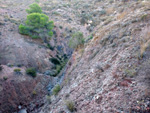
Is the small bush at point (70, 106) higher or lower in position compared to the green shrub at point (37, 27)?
lower

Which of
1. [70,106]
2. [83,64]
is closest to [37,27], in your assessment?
[83,64]

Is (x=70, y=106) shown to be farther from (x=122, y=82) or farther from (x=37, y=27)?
(x=37, y=27)

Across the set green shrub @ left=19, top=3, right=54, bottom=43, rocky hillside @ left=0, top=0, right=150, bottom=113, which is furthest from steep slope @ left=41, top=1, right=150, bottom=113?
green shrub @ left=19, top=3, right=54, bottom=43

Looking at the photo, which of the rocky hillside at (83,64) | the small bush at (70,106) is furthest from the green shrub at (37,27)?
the small bush at (70,106)

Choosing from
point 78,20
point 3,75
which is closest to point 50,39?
point 78,20

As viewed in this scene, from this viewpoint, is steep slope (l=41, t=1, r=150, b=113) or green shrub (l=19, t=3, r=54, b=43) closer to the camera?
steep slope (l=41, t=1, r=150, b=113)

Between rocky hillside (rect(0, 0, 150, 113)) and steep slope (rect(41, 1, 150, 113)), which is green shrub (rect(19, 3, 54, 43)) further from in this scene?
steep slope (rect(41, 1, 150, 113))

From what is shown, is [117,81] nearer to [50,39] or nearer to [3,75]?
[3,75]

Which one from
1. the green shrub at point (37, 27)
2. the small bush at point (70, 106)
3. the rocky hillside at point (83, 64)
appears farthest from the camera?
the green shrub at point (37, 27)

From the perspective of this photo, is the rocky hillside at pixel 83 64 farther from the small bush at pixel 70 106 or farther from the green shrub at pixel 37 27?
the green shrub at pixel 37 27

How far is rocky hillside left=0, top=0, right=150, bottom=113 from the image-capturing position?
525 centimetres

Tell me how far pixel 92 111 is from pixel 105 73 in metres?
2.17

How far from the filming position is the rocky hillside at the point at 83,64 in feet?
17.2

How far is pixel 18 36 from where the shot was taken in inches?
886
